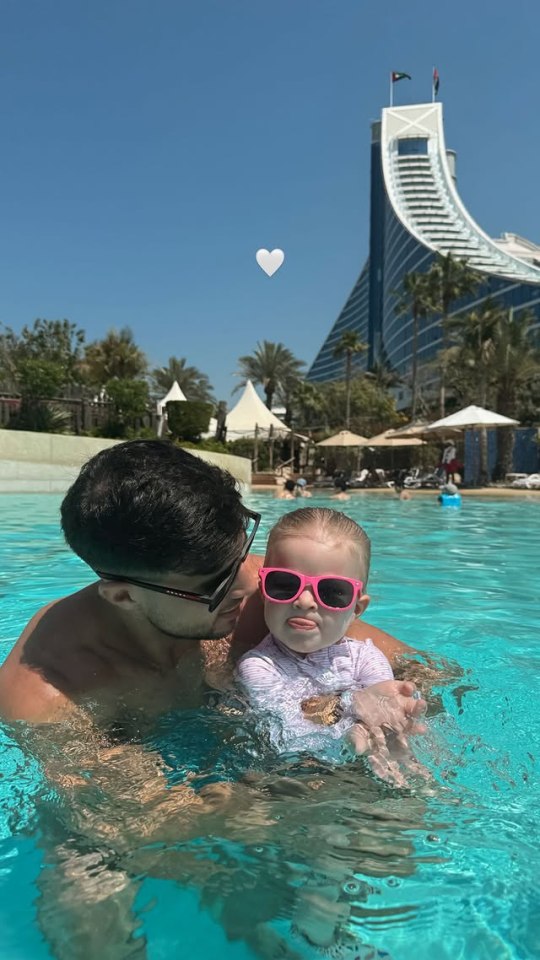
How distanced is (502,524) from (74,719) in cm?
1256

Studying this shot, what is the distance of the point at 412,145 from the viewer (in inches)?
4695

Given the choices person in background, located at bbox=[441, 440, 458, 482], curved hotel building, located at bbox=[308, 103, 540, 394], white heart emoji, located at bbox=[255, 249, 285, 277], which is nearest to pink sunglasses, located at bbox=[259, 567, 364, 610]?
white heart emoji, located at bbox=[255, 249, 285, 277]

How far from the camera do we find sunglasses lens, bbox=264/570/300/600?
217 cm

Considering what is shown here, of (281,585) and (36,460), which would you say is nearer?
(281,585)

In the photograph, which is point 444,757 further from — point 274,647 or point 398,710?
point 274,647

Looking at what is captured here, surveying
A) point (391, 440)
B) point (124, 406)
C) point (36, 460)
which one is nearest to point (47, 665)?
point (36, 460)

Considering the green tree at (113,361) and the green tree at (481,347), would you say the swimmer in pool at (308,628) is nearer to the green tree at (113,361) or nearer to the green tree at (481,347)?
the green tree at (481,347)

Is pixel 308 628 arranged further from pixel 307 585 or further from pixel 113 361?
pixel 113 361

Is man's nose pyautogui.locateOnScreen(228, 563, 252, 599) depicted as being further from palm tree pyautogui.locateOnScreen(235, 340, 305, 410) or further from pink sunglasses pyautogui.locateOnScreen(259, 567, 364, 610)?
palm tree pyautogui.locateOnScreen(235, 340, 305, 410)

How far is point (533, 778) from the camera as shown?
7.63 feet

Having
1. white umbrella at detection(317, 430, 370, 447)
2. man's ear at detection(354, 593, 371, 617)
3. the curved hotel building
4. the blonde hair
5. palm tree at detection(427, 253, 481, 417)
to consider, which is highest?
the curved hotel building

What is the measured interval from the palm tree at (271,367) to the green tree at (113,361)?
11910 millimetres

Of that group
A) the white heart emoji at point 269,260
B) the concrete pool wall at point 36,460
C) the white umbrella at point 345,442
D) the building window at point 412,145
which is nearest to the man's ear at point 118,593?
the white heart emoji at point 269,260

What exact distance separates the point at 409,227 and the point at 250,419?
78.9m
